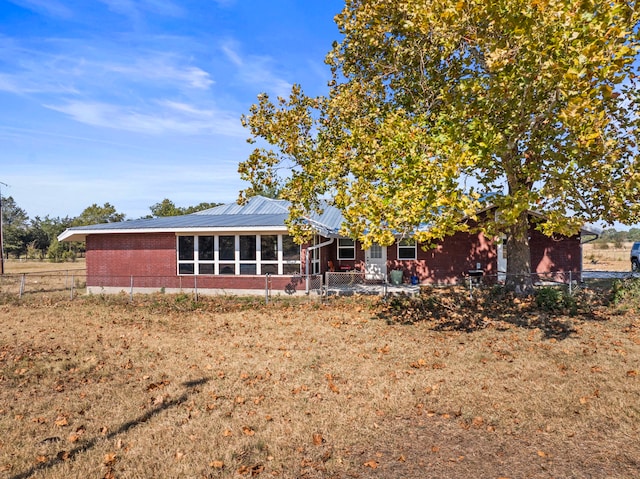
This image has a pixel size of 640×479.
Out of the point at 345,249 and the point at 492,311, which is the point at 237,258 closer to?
the point at 345,249

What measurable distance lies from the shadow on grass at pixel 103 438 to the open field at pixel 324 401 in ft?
0.09

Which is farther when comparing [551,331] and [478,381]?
[551,331]

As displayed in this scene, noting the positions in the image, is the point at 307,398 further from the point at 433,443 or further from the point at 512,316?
the point at 512,316

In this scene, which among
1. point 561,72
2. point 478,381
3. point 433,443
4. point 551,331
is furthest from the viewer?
point 551,331

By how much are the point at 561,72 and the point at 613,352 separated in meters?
5.62

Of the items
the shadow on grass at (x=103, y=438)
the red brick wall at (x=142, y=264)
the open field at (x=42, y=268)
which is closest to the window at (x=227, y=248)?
the red brick wall at (x=142, y=264)

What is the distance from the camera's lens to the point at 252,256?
1872 cm

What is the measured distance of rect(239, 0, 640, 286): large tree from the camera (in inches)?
297

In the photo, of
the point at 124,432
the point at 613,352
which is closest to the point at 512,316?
the point at 613,352

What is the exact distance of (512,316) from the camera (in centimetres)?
1222

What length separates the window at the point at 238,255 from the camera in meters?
18.4

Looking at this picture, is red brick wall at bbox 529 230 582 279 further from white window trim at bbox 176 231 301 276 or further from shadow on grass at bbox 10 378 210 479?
shadow on grass at bbox 10 378 210 479

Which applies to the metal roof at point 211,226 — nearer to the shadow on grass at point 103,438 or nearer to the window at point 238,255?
the window at point 238,255

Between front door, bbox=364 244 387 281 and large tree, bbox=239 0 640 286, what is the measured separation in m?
7.42
